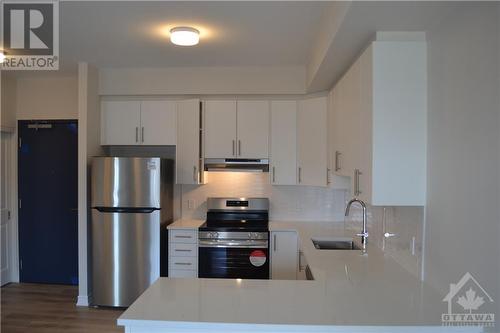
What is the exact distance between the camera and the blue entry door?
462cm

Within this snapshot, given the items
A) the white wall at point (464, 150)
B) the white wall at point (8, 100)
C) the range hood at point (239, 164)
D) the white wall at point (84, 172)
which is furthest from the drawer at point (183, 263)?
the white wall at point (8, 100)

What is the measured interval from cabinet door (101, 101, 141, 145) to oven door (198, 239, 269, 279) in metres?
1.55

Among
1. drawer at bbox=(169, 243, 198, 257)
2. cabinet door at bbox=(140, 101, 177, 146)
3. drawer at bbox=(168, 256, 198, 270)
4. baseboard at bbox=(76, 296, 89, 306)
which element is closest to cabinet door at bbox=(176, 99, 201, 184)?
cabinet door at bbox=(140, 101, 177, 146)

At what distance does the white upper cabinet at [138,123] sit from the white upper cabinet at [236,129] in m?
0.44

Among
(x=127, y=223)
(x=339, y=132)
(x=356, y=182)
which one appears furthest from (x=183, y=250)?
(x=356, y=182)

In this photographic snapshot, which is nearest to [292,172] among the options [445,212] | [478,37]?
[445,212]

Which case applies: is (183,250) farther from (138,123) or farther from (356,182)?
(356,182)

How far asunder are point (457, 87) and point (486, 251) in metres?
0.78

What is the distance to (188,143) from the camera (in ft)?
13.5

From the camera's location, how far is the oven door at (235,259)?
378 cm

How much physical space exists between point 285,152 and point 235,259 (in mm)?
1300

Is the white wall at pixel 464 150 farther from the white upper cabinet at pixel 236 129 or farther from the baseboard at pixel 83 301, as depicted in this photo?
the baseboard at pixel 83 301

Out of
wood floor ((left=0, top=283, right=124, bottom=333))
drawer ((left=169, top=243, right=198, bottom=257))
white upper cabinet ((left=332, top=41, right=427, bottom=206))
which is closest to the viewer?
white upper cabinet ((left=332, top=41, right=427, bottom=206))

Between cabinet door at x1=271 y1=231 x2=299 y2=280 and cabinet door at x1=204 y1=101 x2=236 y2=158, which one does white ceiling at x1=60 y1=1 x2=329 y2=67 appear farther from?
cabinet door at x1=271 y1=231 x2=299 y2=280
